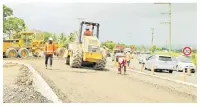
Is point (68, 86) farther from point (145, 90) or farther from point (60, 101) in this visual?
point (60, 101)

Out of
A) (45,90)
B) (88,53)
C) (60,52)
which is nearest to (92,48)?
(88,53)

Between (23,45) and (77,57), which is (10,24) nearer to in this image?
(23,45)

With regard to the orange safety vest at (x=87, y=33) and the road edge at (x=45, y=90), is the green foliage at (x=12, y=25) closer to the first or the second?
the orange safety vest at (x=87, y=33)

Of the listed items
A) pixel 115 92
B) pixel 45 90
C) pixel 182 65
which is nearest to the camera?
pixel 45 90

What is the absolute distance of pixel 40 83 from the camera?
15.8 meters

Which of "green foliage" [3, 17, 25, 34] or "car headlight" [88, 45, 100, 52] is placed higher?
"green foliage" [3, 17, 25, 34]

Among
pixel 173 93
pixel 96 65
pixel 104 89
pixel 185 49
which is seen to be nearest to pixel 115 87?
pixel 104 89

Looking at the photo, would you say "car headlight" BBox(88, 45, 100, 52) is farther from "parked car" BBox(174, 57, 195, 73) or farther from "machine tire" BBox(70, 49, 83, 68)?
"parked car" BBox(174, 57, 195, 73)

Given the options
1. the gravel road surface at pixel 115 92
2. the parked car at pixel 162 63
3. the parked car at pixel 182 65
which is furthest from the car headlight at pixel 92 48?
the parked car at pixel 182 65

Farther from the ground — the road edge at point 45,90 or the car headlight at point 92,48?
the car headlight at point 92,48

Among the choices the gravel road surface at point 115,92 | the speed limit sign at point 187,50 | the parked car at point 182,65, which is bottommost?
the gravel road surface at point 115,92

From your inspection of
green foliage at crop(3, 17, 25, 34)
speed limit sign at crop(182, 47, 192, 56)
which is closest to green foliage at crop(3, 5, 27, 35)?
green foliage at crop(3, 17, 25, 34)

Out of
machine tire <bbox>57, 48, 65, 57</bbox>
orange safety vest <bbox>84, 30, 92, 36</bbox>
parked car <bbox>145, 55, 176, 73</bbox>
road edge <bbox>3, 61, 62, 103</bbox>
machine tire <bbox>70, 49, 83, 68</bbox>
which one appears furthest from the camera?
machine tire <bbox>57, 48, 65, 57</bbox>

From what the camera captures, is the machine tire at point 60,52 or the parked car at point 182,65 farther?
the machine tire at point 60,52
